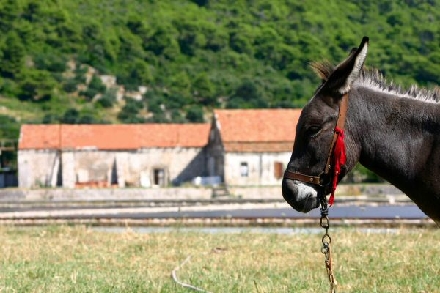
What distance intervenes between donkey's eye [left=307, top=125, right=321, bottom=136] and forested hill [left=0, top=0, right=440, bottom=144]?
9037 centimetres

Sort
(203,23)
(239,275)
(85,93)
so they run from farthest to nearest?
1. (203,23)
2. (85,93)
3. (239,275)

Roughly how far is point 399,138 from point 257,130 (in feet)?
206

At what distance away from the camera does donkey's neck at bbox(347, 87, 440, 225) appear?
6.51 m

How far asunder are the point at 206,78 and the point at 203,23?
35173 mm

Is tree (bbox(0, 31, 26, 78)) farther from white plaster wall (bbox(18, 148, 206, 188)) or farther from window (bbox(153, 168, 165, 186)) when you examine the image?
window (bbox(153, 168, 165, 186))

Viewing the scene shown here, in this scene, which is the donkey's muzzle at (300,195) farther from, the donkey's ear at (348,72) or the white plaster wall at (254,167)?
the white plaster wall at (254,167)

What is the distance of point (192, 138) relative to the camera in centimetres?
7519

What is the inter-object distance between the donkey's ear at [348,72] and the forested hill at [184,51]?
90.5 metres

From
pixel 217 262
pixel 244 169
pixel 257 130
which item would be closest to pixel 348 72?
pixel 217 262

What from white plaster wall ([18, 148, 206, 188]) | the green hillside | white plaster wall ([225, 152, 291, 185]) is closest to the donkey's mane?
white plaster wall ([225, 152, 291, 185])

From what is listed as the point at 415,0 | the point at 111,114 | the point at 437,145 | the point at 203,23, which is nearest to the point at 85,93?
the point at 111,114

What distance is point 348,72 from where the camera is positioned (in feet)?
21.2

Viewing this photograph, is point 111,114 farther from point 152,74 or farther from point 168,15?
point 168,15

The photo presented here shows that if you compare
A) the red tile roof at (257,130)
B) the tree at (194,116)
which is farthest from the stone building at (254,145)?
the tree at (194,116)
